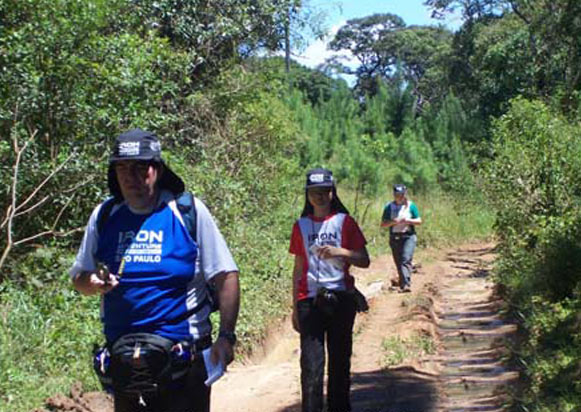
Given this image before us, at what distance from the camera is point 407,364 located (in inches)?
364

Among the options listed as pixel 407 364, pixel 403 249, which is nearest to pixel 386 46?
pixel 403 249

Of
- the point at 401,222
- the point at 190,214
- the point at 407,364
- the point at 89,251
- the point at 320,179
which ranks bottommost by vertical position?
the point at 407,364

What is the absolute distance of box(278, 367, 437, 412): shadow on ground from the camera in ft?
23.9

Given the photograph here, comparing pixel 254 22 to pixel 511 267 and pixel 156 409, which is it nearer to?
pixel 511 267

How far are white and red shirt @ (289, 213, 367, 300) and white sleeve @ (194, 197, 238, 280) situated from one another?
252 cm

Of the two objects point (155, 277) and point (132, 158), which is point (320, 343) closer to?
point (155, 277)

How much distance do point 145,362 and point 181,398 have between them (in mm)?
259

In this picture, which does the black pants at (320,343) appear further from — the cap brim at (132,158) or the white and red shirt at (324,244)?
the cap brim at (132,158)

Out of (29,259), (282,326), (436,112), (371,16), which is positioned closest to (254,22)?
(282,326)

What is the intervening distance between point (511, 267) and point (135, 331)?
30.4 feet

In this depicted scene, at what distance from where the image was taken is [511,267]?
12.1 m

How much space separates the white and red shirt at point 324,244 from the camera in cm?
621

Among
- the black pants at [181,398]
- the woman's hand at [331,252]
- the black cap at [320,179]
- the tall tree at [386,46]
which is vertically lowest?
the black pants at [181,398]

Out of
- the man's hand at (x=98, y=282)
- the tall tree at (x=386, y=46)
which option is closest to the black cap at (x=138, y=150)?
the man's hand at (x=98, y=282)
